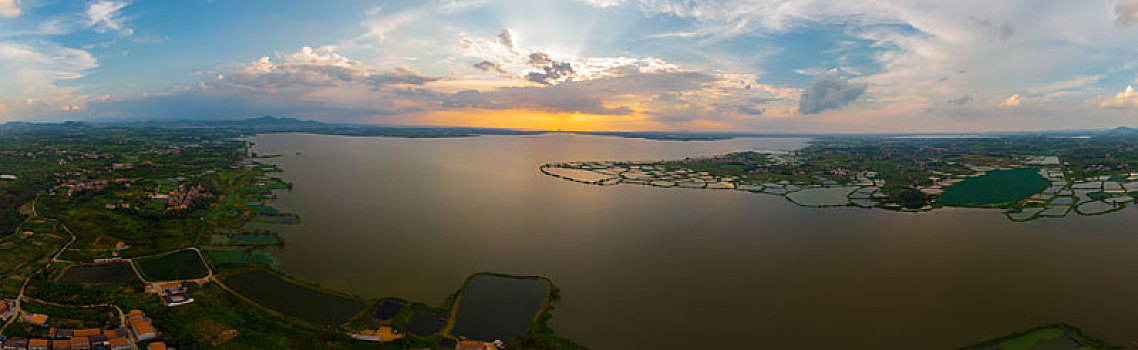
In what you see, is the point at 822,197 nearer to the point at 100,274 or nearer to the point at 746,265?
the point at 746,265

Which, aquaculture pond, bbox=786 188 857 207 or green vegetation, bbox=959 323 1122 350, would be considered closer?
green vegetation, bbox=959 323 1122 350

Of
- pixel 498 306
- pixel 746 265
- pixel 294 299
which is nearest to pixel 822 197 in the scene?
pixel 746 265

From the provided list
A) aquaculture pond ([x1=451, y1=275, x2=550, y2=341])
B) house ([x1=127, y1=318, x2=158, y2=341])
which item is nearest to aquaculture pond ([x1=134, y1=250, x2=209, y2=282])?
house ([x1=127, y1=318, x2=158, y2=341])

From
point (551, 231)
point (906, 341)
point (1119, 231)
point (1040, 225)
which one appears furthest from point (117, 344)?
point (1119, 231)

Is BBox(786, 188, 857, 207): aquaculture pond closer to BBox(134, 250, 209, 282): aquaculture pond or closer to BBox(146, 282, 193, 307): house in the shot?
BBox(146, 282, 193, 307): house

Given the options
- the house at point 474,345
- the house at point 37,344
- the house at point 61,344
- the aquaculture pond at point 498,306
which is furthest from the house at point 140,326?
the house at point 474,345
